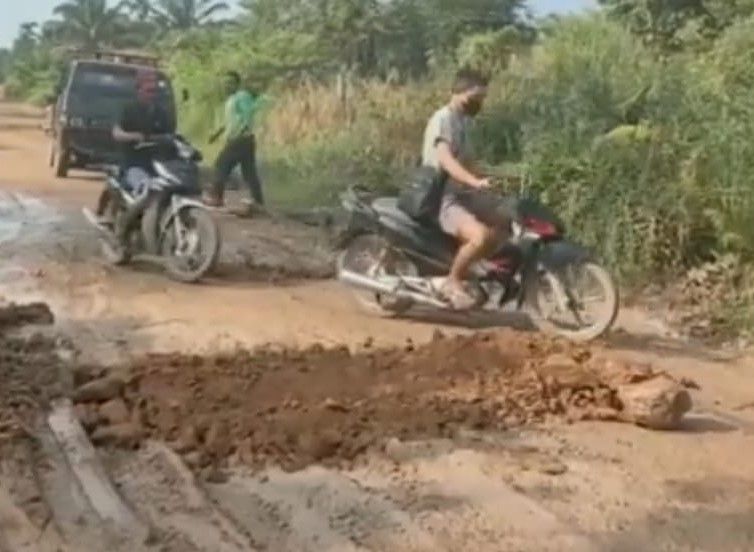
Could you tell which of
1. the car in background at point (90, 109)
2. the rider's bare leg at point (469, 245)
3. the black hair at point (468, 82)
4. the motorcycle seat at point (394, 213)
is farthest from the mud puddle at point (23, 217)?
the black hair at point (468, 82)

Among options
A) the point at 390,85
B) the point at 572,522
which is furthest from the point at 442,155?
the point at 390,85

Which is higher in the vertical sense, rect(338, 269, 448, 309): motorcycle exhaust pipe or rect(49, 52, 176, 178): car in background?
rect(338, 269, 448, 309): motorcycle exhaust pipe

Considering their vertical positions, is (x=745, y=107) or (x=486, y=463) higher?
(x=745, y=107)

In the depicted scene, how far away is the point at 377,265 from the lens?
33.1ft

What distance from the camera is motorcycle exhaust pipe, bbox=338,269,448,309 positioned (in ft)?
31.7

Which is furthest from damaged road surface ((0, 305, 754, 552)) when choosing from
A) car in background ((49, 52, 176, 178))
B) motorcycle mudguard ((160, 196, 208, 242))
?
car in background ((49, 52, 176, 178))

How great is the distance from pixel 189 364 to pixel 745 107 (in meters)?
5.03

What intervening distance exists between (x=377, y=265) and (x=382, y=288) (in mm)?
250

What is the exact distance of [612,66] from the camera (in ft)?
50.5

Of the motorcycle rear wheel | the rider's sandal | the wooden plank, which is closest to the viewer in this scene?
the wooden plank

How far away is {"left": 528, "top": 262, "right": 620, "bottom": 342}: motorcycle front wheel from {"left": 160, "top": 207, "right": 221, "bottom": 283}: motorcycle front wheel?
9.87ft

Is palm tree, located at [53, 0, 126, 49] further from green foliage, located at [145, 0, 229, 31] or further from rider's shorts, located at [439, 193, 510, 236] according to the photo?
rider's shorts, located at [439, 193, 510, 236]

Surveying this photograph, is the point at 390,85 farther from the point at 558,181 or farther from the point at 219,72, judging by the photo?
the point at 558,181

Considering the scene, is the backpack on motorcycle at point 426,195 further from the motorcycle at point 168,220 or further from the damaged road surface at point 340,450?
Answer: the motorcycle at point 168,220
